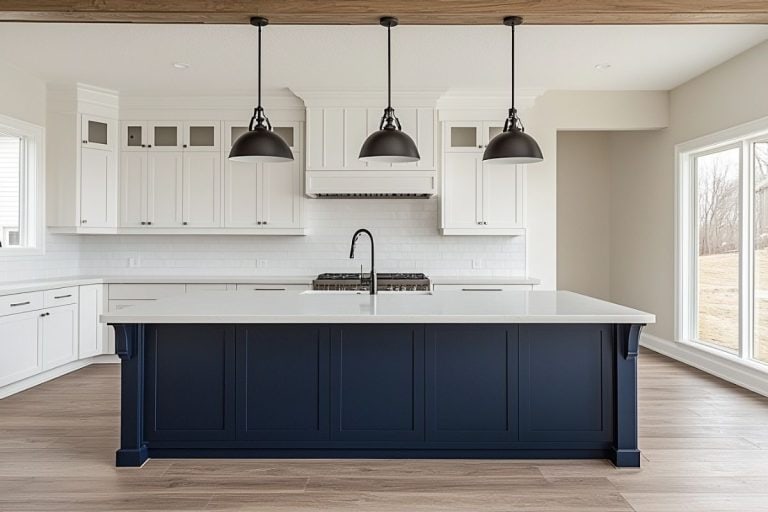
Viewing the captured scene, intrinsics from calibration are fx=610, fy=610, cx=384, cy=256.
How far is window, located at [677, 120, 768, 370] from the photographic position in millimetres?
5027

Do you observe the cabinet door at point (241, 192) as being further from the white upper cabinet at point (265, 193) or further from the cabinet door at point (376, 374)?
the cabinet door at point (376, 374)

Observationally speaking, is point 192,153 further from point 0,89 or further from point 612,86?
point 612,86

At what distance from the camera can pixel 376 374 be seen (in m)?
3.27

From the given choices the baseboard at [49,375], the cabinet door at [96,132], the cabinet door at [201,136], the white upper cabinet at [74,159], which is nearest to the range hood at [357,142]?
the cabinet door at [201,136]

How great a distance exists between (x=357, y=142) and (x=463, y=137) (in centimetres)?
105

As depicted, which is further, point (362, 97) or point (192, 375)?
point (362, 97)

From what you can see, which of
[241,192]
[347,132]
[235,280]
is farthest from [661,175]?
[235,280]

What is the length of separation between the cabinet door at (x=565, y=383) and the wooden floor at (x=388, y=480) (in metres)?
0.19

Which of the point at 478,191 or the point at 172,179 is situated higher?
the point at 172,179

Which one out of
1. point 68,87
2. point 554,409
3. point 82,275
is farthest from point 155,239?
point 554,409

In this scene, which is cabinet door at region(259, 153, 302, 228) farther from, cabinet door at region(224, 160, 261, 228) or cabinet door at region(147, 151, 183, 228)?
cabinet door at region(147, 151, 183, 228)

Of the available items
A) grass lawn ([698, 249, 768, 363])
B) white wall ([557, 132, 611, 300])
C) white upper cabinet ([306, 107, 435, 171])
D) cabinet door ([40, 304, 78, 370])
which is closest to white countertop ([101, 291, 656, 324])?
cabinet door ([40, 304, 78, 370])

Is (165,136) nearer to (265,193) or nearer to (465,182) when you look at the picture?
(265,193)

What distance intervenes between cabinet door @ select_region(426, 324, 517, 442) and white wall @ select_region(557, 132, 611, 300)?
4822mm
